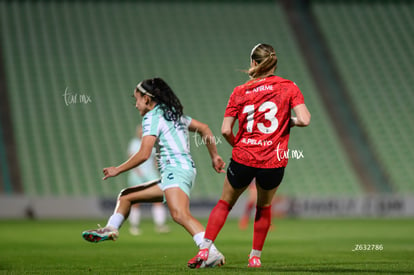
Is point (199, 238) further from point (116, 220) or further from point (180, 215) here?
point (116, 220)

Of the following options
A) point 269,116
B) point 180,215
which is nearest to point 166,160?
point 180,215

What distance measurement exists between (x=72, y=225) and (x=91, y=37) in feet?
33.7

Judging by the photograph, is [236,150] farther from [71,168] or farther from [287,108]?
[71,168]

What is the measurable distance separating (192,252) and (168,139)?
2.66 metres

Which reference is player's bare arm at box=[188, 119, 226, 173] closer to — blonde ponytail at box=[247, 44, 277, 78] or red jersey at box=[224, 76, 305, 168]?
red jersey at box=[224, 76, 305, 168]

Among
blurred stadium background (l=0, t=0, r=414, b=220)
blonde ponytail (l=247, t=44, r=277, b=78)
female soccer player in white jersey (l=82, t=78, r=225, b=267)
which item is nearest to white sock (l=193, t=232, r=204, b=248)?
female soccer player in white jersey (l=82, t=78, r=225, b=267)

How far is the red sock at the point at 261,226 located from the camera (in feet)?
22.8

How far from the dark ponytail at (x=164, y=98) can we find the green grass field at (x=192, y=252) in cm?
150

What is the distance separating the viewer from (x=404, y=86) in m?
Answer: 25.5

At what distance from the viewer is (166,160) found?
7.17 m

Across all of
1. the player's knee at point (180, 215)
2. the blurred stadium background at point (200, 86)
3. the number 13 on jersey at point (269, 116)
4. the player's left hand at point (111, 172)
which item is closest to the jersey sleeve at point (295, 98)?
the number 13 on jersey at point (269, 116)

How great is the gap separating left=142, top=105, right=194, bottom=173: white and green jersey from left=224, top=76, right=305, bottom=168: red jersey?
26.2 inches

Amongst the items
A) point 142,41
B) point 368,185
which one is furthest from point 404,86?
point 142,41

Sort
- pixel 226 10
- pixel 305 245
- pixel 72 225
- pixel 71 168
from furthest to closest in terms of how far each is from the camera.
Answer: pixel 226 10
pixel 71 168
pixel 72 225
pixel 305 245
